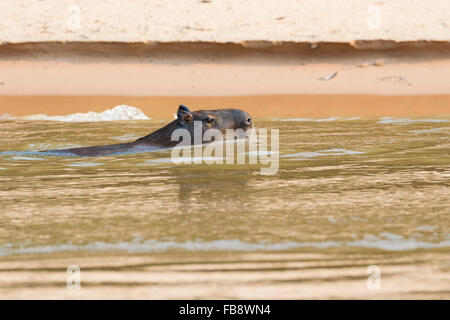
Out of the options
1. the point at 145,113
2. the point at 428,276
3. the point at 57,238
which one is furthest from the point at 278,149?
the point at 145,113

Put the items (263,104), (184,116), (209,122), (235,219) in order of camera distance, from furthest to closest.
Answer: (263,104) < (209,122) < (184,116) < (235,219)

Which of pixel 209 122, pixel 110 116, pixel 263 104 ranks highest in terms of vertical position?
pixel 263 104

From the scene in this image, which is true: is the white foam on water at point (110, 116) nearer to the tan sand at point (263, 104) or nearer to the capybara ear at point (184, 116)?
the tan sand at point (263, 104)

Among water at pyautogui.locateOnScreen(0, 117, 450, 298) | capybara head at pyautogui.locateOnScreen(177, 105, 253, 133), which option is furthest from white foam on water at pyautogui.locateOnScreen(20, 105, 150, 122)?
water at pyautogui.locateOnScreen(0, 117, 450, 298)

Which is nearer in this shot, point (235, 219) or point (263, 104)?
point (235, 219)

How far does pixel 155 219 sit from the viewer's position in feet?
15.6

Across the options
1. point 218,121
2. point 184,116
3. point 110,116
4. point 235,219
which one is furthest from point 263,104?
point 235,219

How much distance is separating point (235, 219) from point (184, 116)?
418cm

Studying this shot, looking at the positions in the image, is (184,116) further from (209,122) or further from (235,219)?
(235,219)

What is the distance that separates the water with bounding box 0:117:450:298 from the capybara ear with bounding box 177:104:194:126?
0.51 m

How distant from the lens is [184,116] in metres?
8.74

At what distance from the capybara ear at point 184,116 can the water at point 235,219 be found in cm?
51
